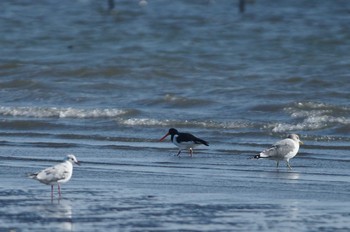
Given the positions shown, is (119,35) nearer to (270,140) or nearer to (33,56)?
(33,56)

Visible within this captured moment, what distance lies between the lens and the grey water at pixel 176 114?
894 centimetres

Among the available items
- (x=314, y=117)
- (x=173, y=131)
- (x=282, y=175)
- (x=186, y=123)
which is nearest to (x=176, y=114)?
(x=186, y=123)

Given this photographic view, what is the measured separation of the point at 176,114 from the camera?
16.7 metres

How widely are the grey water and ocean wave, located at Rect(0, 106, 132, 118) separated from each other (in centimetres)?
5

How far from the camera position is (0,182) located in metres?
10.3

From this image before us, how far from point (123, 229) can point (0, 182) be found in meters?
2.70

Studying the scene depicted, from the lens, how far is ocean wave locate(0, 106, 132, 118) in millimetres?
16562

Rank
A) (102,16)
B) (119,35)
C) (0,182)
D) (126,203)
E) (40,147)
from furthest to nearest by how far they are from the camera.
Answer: (102,16) → (119,35) → (40,147) → (0,182) → (126,203)

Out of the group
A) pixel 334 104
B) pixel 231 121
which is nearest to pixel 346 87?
pixel 334 104

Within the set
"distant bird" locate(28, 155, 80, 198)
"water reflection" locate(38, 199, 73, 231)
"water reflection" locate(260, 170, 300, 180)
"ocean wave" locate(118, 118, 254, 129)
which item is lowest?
"ocean wave" locate(118, 118, 254, 129)

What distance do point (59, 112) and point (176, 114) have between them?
6.39 feet

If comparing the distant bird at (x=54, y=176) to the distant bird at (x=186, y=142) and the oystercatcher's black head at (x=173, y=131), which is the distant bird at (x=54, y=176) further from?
the oystercatcher's black head at (x=173, y=131)

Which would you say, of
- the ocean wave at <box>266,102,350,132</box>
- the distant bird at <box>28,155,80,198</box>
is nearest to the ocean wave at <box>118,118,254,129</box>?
the ocean wave at <box>266,102,350,132</box>

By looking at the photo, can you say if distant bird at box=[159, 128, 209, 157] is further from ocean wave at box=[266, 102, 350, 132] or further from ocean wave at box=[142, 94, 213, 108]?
ocean wave at box=[142, 94, 213, 108]
